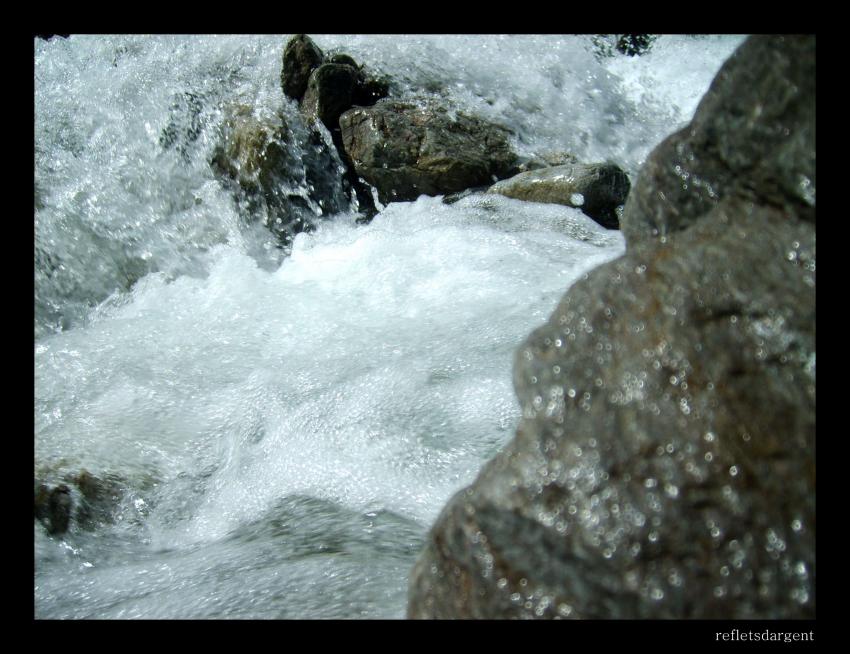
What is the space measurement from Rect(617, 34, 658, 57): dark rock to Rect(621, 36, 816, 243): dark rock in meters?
8.10

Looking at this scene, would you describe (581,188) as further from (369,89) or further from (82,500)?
(82,500)

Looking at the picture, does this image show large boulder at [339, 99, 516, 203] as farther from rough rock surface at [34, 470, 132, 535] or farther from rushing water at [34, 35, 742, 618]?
rough rock surface at [34, 470, 132, 535]

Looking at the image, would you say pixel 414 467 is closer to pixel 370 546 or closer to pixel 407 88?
pixel 370 546

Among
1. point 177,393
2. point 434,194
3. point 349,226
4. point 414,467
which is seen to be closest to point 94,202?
point 349,226

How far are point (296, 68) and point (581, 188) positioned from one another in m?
3.01

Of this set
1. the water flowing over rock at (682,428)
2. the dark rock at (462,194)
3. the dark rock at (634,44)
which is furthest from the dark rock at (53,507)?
the dark rock at (634,44)

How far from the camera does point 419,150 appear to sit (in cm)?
605

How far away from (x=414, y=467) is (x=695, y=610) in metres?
1.52

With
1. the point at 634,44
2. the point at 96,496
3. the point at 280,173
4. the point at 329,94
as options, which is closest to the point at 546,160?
the point at 329,94

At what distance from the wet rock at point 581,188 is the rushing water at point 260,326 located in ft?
0.71

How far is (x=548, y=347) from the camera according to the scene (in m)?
1.34

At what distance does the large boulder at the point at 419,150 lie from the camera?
5969 mm

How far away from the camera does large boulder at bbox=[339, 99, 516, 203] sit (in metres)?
5.97

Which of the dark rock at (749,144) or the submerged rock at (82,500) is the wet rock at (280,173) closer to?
the submerged rock at (82,500)
